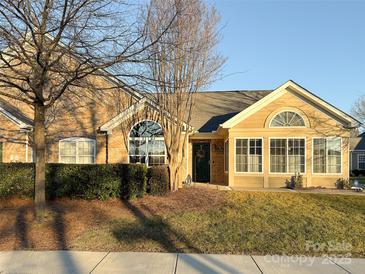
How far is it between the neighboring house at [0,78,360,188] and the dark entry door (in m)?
2.65

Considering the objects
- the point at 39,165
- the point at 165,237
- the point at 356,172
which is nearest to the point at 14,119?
the point at 39,165

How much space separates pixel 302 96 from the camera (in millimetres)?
18484

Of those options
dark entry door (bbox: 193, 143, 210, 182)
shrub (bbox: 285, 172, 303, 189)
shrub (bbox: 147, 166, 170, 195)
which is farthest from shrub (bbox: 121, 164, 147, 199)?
dark entry door (bbox: 193, 143, 210, 182)

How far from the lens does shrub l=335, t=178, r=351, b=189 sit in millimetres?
17844

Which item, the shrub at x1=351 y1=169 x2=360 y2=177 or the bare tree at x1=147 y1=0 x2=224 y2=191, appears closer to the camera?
the bare tree at x1=147 y1=0 x2=224 y2=191

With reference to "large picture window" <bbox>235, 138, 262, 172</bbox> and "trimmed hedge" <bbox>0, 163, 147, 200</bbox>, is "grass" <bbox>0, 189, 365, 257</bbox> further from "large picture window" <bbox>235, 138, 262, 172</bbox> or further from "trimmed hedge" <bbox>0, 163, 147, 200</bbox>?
"large picture window" <bbox>235, 138, 262, 172</bbox>

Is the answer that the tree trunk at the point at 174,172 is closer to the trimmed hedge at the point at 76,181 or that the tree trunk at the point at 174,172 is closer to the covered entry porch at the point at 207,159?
the trimmed hedge at the point at 76,181

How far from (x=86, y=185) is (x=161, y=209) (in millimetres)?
2711

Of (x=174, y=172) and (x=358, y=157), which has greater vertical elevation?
(x=174, y=172)

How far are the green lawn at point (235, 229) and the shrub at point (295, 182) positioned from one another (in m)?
5.04

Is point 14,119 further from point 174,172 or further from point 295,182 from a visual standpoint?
point 295,182

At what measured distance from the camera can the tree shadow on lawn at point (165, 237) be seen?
20.4 ft

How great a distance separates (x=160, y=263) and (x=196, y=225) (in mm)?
2953

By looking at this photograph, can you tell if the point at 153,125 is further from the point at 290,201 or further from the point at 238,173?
the point at 290,201
